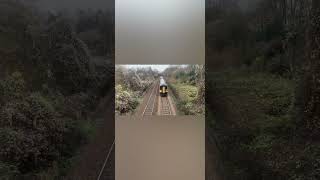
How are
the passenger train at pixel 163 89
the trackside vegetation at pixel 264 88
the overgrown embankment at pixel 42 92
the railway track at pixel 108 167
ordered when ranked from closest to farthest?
the trackside vegetation at pixel 264 88
the overgrown embankment at pixel 42 92
the railway track at pixel 108 167
the passenger train at pixel 163 89

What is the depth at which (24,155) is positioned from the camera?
3221 millimetres

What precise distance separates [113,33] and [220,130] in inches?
55.7

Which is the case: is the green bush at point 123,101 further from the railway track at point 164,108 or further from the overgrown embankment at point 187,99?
the overgrown embankment at point 187,99

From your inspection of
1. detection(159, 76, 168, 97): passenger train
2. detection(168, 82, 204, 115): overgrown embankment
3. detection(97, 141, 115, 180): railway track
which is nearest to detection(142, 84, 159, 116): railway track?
detection(159, 76, 168, 97): passenger train

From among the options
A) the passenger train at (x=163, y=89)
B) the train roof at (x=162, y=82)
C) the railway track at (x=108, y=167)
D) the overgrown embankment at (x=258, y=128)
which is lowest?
the railway track at (x=108, y=167)

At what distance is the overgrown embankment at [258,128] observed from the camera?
3.00m

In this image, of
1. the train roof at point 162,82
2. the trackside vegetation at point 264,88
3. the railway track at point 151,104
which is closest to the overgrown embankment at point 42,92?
the railway track at point 151,104

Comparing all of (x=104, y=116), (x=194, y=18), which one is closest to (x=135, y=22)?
(x=194, y=18)

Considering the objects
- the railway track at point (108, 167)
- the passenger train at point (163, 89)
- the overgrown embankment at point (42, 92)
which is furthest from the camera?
the passenger train at point (163, 89)

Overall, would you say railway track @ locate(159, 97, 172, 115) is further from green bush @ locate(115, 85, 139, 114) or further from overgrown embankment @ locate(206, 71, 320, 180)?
overgrown embankment @ locate(206, 71, 320, 180)

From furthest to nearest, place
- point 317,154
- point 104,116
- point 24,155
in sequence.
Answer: point 104,116, point 24,155, point 317,154

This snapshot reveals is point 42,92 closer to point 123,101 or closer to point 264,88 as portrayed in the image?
point 123,101

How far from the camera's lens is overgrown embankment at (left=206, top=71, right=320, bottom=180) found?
3.00 meters

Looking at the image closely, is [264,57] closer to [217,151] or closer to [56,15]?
[217,151]
